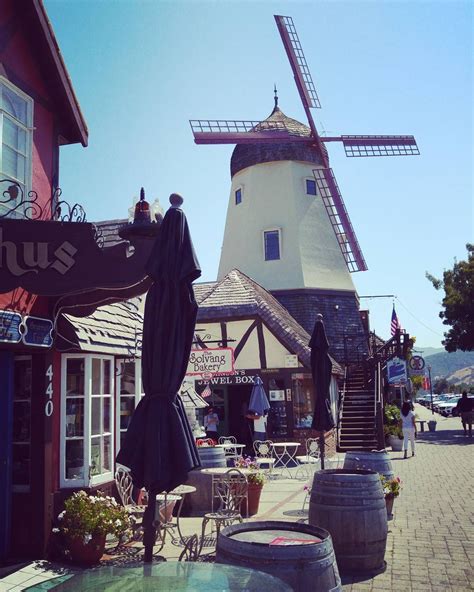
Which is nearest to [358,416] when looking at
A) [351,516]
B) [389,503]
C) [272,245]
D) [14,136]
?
[272,245]

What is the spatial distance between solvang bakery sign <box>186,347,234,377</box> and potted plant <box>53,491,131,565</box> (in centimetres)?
626

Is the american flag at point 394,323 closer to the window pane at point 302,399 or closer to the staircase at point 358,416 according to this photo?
the staircase at point 358,416

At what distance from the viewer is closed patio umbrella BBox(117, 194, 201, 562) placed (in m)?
4.39

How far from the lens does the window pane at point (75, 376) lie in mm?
7527

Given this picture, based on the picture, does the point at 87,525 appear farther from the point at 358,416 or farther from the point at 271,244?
the point at 271,244

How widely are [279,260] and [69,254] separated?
63.8 ft

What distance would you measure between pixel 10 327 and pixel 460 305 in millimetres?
24301

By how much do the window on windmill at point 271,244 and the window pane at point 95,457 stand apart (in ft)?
58.7

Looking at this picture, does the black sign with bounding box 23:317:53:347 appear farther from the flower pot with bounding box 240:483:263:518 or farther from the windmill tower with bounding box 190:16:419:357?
the windmill tower with bounding box 190:16:419:357

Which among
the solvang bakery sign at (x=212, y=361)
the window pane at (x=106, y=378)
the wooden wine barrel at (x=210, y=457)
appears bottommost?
the wooden wine barrel at (x=210, y=457)

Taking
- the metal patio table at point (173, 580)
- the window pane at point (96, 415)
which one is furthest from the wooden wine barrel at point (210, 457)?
the metal patio table at point (173, 580)

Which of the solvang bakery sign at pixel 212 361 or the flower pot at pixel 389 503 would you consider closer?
the flower pot at pixel 389 503

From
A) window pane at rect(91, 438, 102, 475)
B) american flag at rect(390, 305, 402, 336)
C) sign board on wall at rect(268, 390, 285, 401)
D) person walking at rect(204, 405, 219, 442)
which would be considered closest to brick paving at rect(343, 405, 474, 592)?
window pane at rect(91, 438, 102, 475)

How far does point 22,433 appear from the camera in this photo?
6949mm
